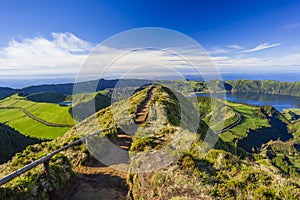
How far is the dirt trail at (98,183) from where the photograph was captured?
32.1 ft

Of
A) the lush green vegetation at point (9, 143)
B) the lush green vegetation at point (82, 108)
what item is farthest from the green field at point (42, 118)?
the lush green vegetation at point (9, 143)

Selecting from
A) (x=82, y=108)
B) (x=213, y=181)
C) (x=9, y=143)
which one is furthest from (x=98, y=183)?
(x=82, y=108)

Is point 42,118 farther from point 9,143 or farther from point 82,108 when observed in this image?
point 9,143

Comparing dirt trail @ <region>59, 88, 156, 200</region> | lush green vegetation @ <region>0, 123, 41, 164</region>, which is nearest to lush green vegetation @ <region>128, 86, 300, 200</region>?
dirt trail @ <region>59, 88, 156, 200</region>

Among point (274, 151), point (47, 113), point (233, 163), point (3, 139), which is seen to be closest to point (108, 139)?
point (233, 163)

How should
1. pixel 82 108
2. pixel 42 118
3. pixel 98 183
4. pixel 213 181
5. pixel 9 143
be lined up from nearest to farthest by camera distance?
pixel 213 181, pixel 98 183, pixel 9 143, pixel 82 108, pixel 42 118

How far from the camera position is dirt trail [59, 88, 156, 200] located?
9793 millimetres

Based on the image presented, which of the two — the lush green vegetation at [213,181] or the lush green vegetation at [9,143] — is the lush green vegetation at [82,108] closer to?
the lush green vegetation at [213,181]

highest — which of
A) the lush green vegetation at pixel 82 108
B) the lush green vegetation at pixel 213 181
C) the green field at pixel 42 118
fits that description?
the lush green vegetation at pixel 213 181

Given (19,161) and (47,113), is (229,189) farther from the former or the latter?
(47,113)

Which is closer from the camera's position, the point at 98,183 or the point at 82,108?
the point at 98,183

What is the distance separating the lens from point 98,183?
36.4 ft

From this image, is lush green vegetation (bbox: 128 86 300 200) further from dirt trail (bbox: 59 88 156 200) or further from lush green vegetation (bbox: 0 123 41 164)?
lush green vegetation (bbox: 0 123 41 164)

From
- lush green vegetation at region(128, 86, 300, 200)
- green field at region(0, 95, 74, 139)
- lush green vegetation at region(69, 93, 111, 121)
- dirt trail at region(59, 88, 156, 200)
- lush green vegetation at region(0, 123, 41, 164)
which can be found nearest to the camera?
lush green vegetation at region(128, 86, 300, 200)
